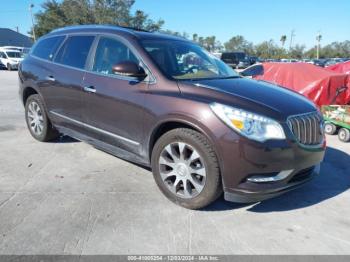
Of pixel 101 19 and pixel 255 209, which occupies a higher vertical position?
pixel 101 19

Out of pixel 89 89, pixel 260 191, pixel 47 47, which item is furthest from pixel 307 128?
pixel 47 47

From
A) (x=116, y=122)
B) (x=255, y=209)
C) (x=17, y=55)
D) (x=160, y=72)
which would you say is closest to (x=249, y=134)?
(x=255, y=209)

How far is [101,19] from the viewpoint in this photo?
39062 mm

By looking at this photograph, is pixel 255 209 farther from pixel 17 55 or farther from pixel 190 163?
pixel 17 55

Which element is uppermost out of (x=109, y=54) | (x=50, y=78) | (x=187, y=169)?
(x=109, y=54)

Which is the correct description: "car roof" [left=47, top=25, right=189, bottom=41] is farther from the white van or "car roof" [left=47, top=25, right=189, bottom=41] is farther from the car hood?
the white van

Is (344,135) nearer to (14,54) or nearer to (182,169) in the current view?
(182,169)

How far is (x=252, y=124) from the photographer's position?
301 cm

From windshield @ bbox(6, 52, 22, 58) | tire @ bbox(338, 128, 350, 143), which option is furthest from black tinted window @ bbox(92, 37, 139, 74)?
windshield @ bbox(6, 52, 22, 58)

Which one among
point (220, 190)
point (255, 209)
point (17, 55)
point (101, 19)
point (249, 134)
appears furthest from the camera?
point (101, 19)

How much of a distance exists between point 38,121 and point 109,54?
Answer: 7.12 feet

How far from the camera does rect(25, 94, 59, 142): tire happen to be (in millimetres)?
5355

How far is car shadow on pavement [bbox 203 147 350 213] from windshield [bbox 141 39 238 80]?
1.51 meters

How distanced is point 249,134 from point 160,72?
124 centimetres
